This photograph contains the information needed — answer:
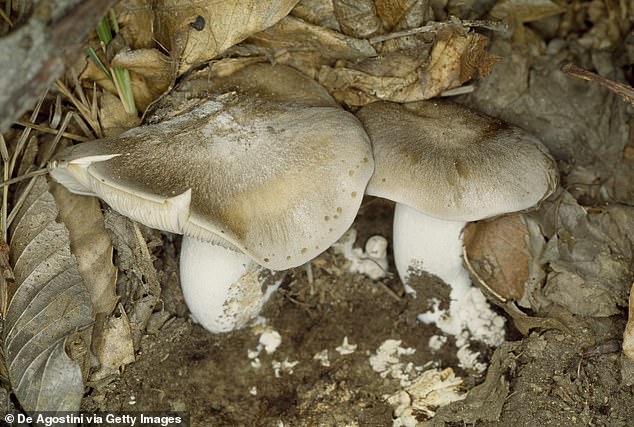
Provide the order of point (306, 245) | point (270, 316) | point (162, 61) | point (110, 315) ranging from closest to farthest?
point (306, 245) → point (162, 61) → point (110, 315) → point (270, 316)

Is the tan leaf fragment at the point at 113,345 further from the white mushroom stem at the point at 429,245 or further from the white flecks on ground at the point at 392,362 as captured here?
the white mushroom stem at the point at 429,245

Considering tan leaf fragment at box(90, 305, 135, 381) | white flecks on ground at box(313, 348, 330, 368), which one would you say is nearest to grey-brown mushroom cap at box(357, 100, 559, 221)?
white flecks on ground at box(313, 348, 330, 368)

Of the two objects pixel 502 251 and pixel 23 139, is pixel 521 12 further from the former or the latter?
pixel 23 139

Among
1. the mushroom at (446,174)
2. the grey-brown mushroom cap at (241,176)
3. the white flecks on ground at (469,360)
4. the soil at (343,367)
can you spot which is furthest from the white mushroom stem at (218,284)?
the white flecks on ground at (469,360)

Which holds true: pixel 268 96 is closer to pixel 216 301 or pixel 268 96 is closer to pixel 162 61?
pixel 162 61

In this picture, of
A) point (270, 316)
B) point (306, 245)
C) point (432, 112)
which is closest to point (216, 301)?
point (270, 316)

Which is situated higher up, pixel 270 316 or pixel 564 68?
pixel 564 68
